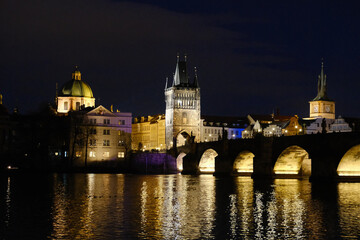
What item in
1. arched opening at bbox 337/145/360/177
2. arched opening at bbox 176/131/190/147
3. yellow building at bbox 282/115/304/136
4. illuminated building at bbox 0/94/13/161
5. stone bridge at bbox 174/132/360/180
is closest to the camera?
arched opening at bbox 337/145/360/177

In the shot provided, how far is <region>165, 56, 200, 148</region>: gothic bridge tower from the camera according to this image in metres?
170

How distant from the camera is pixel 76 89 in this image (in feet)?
539

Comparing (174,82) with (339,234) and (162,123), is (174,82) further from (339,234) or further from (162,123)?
(339,234)

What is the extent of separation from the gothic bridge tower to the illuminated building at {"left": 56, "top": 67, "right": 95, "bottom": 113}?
2139cm

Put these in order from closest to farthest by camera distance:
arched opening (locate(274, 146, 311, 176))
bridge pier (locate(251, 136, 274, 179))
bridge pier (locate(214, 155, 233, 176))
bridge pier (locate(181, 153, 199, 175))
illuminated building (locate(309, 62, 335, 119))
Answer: arched opening (locate(274, 146, 311, 176)) < bridge pier (locate(251, 136, 274, 179)) < bridge pier (locate(214, 155, 233, 176)) < bridge pier (locate(181, 153, 199, 175)) < illuminated building (locate(309, 62, 335, 119))

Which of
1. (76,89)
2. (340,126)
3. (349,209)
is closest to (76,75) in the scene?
(76,89)

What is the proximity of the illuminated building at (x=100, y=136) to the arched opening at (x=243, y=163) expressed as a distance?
4184 cm

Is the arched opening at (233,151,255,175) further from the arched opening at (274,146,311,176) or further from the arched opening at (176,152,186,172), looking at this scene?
the arched opening at (176,152,186,172)

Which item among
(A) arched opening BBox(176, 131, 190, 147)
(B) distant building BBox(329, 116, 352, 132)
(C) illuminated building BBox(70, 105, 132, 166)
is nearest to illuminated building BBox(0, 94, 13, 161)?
(C) illuminated building BBox(70, 105, 132, 166)

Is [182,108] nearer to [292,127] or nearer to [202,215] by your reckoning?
[292,127]

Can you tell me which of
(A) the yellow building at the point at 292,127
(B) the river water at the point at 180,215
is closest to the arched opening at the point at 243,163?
(B) the river water at the point at 180,215

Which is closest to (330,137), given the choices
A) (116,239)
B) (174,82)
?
(116,239)

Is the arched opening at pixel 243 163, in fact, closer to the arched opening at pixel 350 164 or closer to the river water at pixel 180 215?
the arched opening at pixel 350 164

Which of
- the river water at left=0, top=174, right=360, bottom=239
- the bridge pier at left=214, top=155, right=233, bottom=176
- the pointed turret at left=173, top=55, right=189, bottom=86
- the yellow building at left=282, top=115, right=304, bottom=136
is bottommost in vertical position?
the river water at left=0, top=174, right=360, bottom=239
